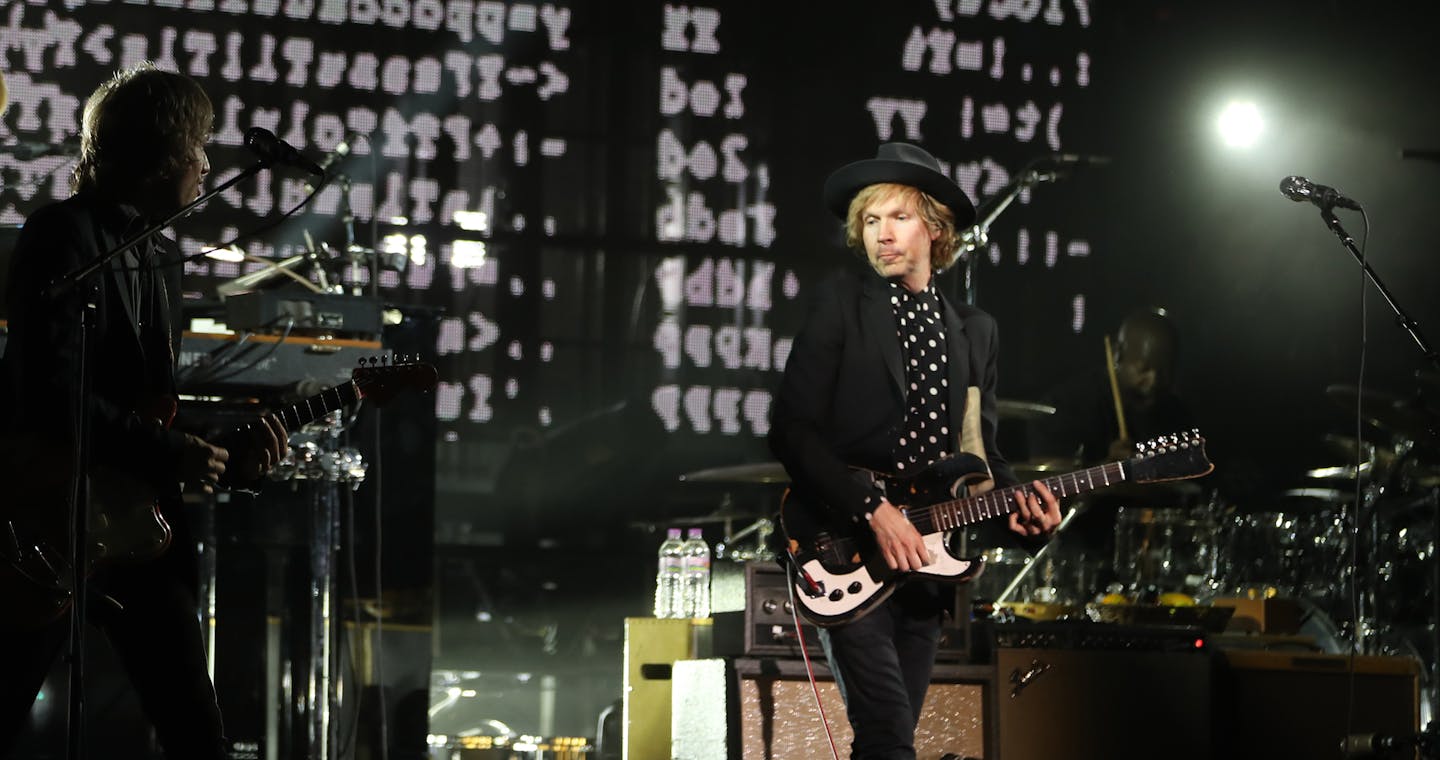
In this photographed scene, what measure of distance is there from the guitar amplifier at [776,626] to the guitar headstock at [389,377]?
155 centimetres

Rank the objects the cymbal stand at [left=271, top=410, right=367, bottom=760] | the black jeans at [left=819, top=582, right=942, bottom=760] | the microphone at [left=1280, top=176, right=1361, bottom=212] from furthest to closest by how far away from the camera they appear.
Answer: the cymbal stand at [left=271, top=410, right=367, bottom=760] → the microphone at [left=1280, top=176, right=1361, bottom=212] → the black jeans at [left=819, top=582, right=942, bottom=760]

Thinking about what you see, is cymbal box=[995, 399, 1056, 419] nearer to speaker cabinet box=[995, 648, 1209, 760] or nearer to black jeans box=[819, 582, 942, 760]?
speaker cabinet box=[995, 648, 1209, 760]

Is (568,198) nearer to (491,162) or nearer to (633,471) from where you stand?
(491,162)

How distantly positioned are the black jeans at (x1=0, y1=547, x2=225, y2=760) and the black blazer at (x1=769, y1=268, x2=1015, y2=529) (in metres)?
1.47

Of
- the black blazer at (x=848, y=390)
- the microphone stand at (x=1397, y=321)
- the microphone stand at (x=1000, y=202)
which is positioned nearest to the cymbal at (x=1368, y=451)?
the microphone stand at (x=1397, y=321)

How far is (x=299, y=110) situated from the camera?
8.50m

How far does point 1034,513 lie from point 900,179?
36.8 inches

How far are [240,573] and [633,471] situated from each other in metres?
3.26

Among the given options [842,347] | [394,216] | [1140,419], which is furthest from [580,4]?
[842,347]

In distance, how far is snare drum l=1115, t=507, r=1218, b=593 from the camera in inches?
281

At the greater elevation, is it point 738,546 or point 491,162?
point 491,162

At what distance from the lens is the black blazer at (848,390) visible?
4020mm

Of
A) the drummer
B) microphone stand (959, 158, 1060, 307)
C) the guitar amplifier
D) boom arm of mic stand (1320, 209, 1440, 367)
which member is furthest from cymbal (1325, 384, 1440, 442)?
the guitar amplifier

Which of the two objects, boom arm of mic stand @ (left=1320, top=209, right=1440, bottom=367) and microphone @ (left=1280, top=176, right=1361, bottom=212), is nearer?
boom arm of mic stand @ (left=1320, top=209, right=1440, bottom=367)
